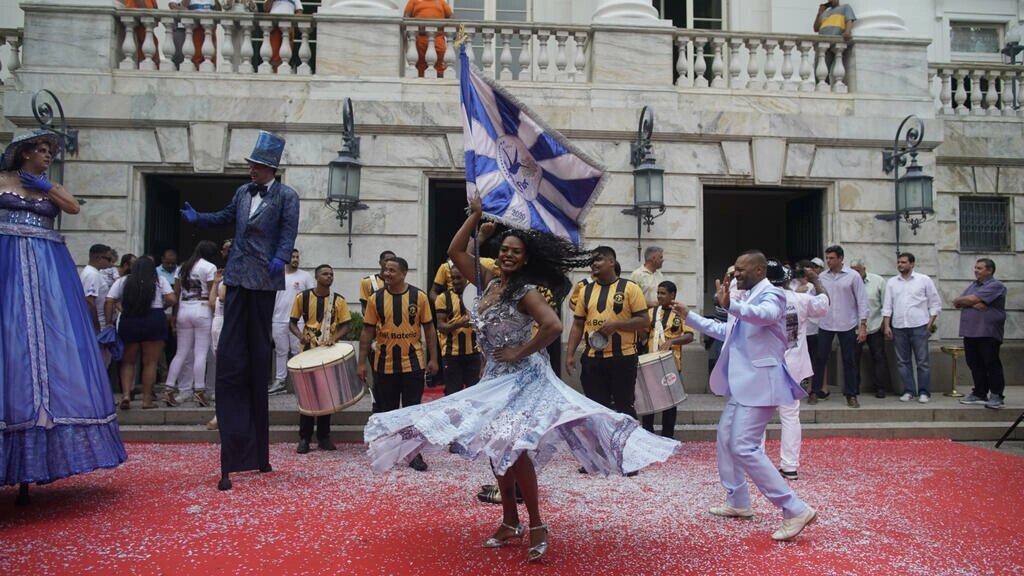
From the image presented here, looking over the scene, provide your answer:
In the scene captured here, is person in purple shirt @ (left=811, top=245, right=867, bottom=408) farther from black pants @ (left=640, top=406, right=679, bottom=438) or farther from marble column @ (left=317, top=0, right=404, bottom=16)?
marble column @ (left=317, top=0, right=404, bottom=16)

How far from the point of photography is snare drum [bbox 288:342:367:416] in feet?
23.1

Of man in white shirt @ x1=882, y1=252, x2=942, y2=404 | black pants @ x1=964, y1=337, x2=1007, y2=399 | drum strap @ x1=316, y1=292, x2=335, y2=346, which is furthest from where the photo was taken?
man in white shirt @ x1=882, y1=252, x2=942, y2=404

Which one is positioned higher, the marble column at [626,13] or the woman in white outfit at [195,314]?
the marble column at [626,13]

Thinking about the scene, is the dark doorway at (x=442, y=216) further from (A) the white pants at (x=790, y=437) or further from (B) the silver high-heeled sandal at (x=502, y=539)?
(B) the silver high-heeled sandal at (x=502, y=539)

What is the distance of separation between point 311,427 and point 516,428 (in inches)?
168

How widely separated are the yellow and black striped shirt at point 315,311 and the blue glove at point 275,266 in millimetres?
2028

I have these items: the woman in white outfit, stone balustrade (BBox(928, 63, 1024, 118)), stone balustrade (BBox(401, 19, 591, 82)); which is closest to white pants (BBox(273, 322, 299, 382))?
the woman in white outfit

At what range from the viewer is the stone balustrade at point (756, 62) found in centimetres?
1230

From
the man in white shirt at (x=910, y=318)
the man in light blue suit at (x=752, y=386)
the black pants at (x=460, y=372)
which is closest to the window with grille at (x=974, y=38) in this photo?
the man in white shirt at (x=910, y=318)

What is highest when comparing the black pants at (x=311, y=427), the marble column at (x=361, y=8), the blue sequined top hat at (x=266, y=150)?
the marble column at (x=361, y=8)

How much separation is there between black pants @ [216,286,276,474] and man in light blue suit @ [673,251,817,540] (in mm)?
3322

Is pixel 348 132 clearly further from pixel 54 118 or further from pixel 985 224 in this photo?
pixel 985 224

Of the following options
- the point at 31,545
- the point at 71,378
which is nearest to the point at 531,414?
the point at 31,545

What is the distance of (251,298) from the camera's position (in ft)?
19.9
